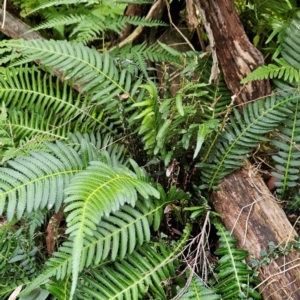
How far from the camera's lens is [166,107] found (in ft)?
6.09

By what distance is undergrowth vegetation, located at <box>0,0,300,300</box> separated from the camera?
1604mm

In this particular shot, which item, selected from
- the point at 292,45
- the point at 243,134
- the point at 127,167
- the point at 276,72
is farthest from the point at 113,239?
the point at 292,45

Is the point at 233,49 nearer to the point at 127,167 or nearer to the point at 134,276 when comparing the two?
the point at 127,167

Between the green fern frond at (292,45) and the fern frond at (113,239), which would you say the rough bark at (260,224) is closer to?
the fern frond at (113,239)

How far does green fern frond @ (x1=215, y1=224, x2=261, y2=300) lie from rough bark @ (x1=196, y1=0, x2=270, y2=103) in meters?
0.78

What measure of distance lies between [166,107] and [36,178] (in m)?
0.65

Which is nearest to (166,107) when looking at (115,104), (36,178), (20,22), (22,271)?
(115,104)

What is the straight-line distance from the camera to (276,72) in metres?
1.92

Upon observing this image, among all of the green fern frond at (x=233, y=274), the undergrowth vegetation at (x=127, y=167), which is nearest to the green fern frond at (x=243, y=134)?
the undergrowth vegetation at (x=127, y=167)

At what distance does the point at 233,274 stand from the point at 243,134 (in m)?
0.64

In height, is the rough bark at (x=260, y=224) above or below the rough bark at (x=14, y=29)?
below

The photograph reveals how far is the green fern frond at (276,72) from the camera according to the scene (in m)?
1.88

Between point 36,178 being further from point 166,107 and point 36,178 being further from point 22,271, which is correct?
point 166,107

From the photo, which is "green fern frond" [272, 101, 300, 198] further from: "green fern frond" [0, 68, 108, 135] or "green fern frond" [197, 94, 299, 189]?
"green fern frond" [0, 68, 108, 135]
